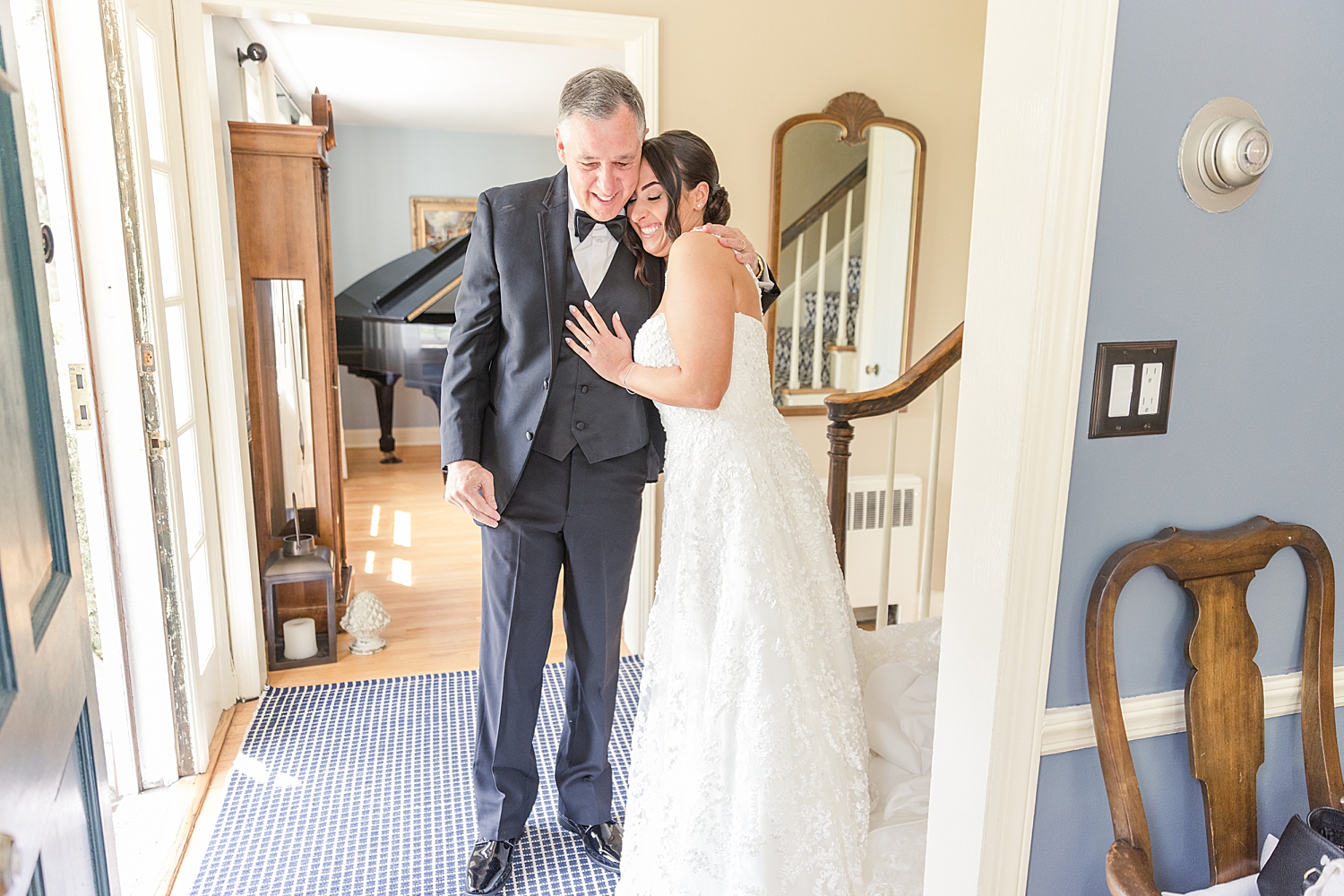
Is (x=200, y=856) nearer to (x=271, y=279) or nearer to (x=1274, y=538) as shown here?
(x=271, y=279)

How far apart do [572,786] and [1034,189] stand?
1.64m

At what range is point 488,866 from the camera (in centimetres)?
186

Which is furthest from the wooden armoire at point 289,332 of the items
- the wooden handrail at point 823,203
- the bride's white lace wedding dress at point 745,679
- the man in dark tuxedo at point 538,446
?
the bride's white lace wedding dress at point 745,679

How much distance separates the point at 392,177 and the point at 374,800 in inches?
217

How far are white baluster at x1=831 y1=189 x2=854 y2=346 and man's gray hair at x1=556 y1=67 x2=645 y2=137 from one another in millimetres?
1711

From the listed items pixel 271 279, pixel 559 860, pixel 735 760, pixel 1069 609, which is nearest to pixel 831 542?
pixel 735 760

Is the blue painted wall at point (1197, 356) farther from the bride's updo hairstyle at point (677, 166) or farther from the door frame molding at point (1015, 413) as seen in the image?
the bride's updo hairstyle at point (677, 166)

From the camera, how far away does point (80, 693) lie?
948 mm

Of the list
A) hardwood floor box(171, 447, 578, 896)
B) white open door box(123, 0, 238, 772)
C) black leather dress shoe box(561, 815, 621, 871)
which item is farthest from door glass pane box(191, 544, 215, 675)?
black leather dress shoe box(561, 815, 621, 871)

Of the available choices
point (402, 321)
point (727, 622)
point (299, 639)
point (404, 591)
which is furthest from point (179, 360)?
point (402, 321)

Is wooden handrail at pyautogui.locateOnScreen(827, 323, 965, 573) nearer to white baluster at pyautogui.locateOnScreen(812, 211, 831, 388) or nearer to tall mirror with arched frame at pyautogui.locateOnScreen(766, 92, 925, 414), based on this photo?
tall mirror with arched frame at pyautogui.locateOnScreen(766, 92, 925, 414)

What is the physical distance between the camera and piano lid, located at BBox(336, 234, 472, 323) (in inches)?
229

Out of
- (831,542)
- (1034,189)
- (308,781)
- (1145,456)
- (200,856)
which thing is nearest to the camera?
(1034,189)

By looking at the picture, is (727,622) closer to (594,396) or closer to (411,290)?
(594,396)
